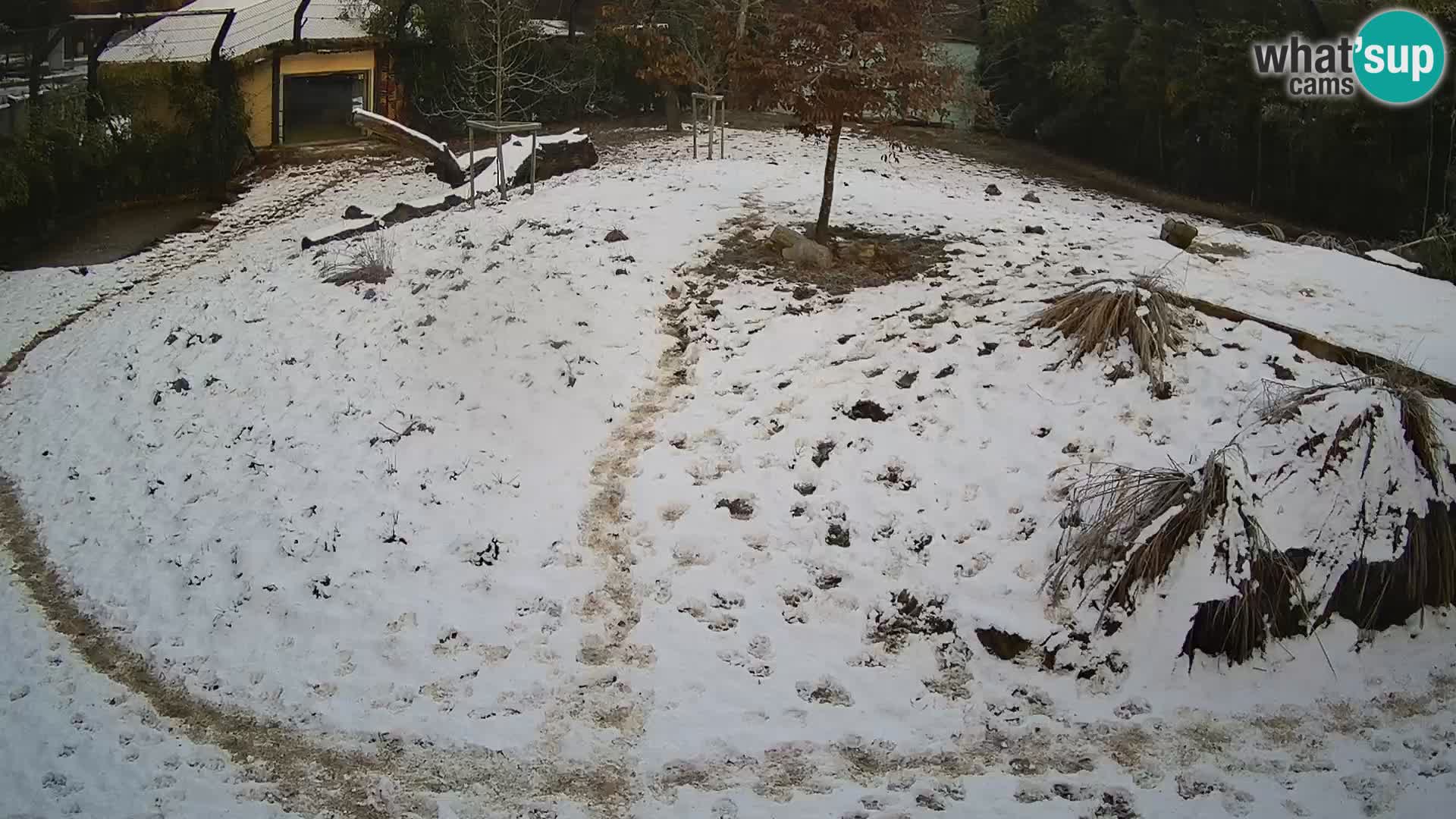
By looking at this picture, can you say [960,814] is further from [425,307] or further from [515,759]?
[425,307]

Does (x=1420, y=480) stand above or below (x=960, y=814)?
above

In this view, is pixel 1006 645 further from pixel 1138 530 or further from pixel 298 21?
pixel 298 21

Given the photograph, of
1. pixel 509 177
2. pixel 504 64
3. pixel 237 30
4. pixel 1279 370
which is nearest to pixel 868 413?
pixel 1279 370

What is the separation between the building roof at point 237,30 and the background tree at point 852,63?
406 inches

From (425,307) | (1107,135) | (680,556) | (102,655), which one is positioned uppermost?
(1107,135)

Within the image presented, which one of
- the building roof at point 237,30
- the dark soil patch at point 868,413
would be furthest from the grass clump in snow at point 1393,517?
the building roof at point 237,30

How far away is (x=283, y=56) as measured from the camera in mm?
17531

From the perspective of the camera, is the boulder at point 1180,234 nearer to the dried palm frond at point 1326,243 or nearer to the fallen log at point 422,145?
the dried palm frond at point 1326,243

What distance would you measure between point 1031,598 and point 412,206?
864 centimetres

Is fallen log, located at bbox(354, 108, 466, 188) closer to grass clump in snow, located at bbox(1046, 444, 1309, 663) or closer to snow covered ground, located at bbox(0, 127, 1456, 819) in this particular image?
snow covered ground, located at bbox(0, 127, 1456, 819)

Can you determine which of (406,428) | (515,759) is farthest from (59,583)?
(515,759)

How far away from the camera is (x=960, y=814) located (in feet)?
15.1

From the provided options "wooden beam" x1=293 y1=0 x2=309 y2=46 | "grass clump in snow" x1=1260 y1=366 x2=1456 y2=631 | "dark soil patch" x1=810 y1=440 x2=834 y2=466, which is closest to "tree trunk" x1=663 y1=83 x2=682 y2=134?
"wooden beam" x1=293 y1=0 x2=309 y2=46

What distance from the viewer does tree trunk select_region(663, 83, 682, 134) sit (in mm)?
17833
